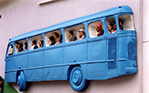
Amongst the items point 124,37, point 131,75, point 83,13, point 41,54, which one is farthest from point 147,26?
point 41,54

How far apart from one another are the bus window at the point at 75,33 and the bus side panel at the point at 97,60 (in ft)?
1.65


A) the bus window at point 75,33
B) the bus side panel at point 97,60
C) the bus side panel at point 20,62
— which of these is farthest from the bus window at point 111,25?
the bus side panel at point 20,62

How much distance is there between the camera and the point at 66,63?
29.0 feet

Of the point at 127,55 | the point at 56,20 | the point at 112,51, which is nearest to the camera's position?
the point at 127,55

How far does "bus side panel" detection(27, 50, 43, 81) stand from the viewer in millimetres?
9797

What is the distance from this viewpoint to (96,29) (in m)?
8.34

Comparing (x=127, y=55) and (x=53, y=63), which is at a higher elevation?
(x=127, y=55)

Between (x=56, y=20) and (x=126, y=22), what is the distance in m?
2.61

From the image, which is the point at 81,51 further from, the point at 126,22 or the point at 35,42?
the point at 35,42

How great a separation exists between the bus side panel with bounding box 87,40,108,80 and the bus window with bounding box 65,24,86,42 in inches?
19.8

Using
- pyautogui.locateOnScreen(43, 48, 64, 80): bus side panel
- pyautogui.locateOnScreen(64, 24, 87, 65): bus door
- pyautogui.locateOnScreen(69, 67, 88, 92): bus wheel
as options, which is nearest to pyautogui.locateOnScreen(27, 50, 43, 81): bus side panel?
pyautogui.locateOnScreen(43, 48, 64, 80): bus side panel

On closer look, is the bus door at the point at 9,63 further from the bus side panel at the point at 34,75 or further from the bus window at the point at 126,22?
the bus window at the point at 126,22

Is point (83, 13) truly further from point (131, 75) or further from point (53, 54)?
point (131, 75)

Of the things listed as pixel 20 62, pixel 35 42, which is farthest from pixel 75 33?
pixel 20 62
